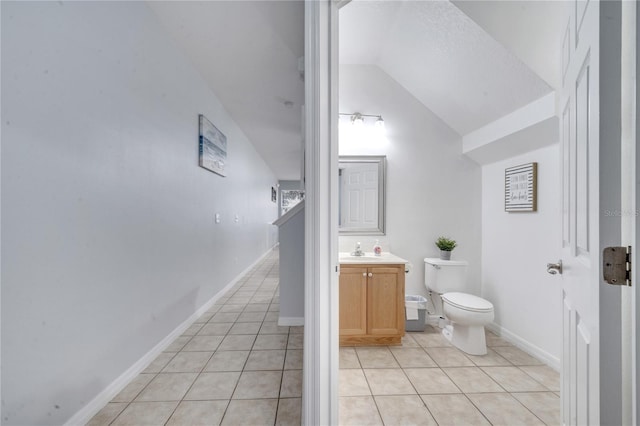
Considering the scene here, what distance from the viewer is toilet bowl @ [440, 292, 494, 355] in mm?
1975

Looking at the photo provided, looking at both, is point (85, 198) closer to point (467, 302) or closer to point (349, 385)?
point (349, 385)

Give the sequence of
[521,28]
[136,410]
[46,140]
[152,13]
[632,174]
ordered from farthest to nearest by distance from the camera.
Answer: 1. [152,13]
2. [521,28]
3. [136,410]
4. [46,140]
5. [632,174]

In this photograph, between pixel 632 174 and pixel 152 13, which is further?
pixel 152 13

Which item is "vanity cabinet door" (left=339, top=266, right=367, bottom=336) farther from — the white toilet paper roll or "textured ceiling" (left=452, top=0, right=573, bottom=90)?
"textured ceiling" (left=452, top=0, right=573, bottom=90)

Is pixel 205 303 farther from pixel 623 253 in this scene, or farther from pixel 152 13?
pixel 623 253

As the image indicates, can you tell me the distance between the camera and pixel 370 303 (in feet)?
6.99

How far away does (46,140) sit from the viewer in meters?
1.14

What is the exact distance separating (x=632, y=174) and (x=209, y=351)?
7.97 ft

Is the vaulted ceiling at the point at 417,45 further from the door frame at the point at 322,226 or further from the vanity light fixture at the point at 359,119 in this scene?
the door frame at the point at 322,226

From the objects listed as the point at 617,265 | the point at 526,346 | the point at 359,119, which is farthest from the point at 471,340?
the point at 359,119

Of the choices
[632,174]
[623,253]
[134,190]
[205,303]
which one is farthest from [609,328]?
[205,303]

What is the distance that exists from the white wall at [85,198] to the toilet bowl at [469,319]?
7.51 feet

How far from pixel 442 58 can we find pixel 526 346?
7.72 ft

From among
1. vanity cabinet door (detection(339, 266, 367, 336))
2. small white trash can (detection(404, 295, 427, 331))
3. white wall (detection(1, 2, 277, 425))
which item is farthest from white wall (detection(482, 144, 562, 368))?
white wall (detection(1, 2, 277, 425))
